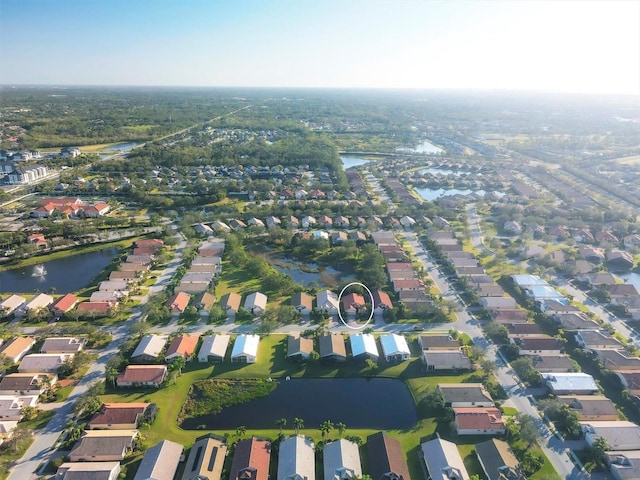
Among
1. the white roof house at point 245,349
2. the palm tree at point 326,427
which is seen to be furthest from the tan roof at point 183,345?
the palm tree at point 326,427

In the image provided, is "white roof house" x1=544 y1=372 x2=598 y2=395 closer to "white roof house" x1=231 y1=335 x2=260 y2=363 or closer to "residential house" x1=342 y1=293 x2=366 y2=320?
"residential house" x1=342 y1=293 x2=366 y2=320

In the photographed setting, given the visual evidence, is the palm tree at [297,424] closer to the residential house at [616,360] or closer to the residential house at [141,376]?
the residential house at [141,376]

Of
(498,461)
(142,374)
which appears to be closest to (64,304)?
(142,374)

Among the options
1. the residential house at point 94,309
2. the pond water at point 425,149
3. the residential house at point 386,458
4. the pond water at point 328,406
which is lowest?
the pond water at point 328,406

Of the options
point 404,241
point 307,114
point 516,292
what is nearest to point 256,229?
point 404,241

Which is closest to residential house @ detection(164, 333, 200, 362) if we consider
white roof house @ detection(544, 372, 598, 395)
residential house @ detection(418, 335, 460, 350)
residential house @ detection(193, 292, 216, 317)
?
residential house @ detection(193, 292, 216, 317)
